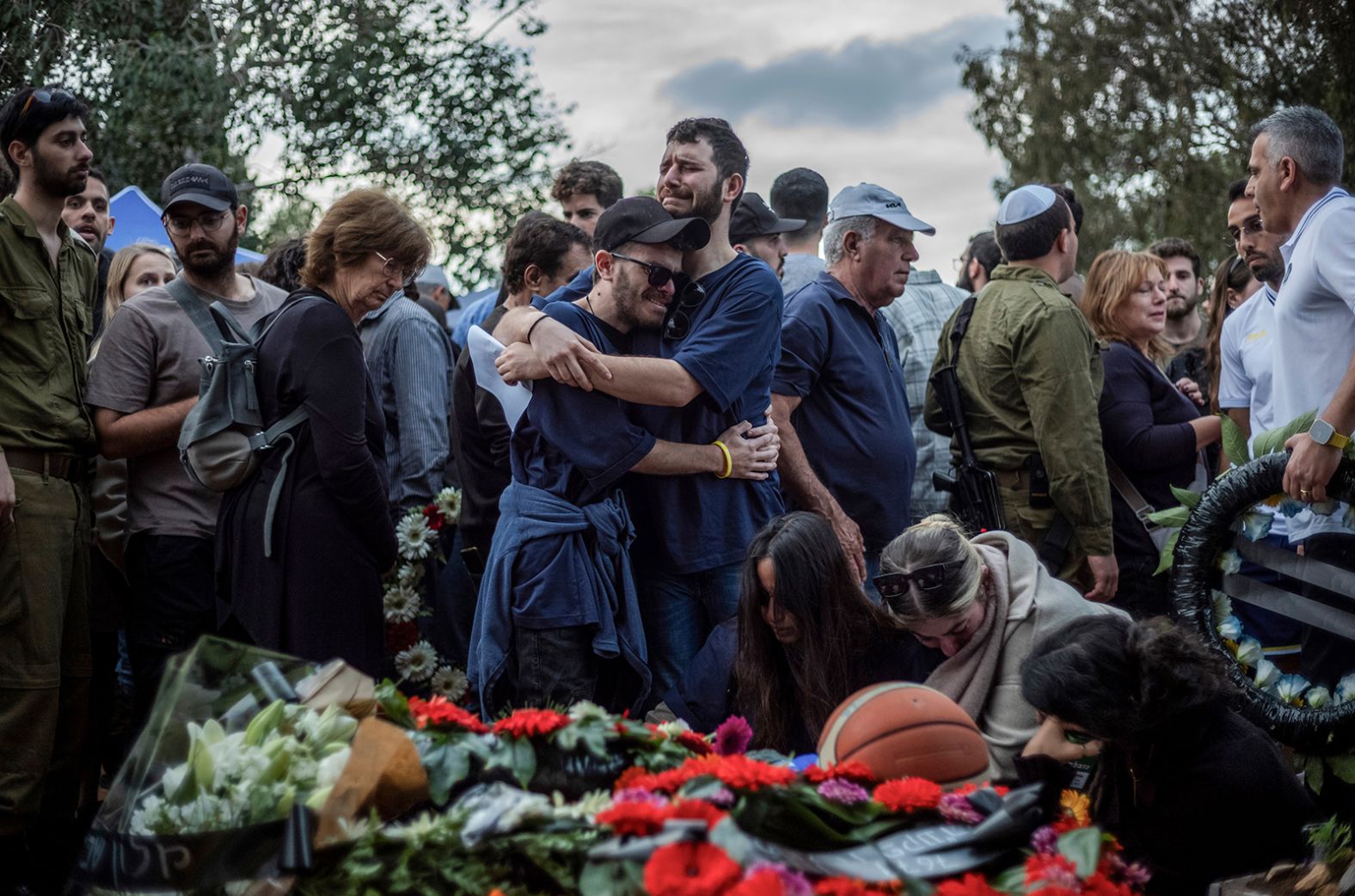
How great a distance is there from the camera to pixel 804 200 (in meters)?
6.60

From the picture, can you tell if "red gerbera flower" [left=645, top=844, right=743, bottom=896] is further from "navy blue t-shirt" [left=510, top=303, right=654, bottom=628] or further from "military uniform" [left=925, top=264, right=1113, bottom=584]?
Answer: "military uniform" [left=925, top=264, right=1113, bottom=584]

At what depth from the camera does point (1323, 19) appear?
1822 centimetres

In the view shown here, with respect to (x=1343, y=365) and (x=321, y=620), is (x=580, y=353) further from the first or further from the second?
(x=1343, y=365)

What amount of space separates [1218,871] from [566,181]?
4317 mm

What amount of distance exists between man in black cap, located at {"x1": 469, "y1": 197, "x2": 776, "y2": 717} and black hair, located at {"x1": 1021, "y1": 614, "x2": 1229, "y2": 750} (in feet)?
4.61

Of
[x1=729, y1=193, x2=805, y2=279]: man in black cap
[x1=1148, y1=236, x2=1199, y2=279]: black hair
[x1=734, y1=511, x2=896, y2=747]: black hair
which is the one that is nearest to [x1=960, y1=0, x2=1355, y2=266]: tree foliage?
[x1=1148, y1=236, x2=1199, y2=279]: black hair

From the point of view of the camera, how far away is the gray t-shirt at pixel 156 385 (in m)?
4.73

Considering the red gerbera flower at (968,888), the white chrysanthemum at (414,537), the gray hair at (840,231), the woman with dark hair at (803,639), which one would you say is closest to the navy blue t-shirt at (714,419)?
the woman with dark hair at (803,639)

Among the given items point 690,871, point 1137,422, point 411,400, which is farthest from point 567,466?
point 1137,422

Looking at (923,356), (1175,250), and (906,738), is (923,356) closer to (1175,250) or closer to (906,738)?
(1175,250)

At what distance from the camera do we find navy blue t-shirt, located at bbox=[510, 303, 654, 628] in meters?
4.00

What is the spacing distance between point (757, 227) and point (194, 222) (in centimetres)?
256

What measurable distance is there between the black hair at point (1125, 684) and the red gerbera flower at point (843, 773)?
1.99ft

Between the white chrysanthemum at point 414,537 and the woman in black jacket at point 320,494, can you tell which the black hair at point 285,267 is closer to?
the white chrysanthemum at point 414,537
